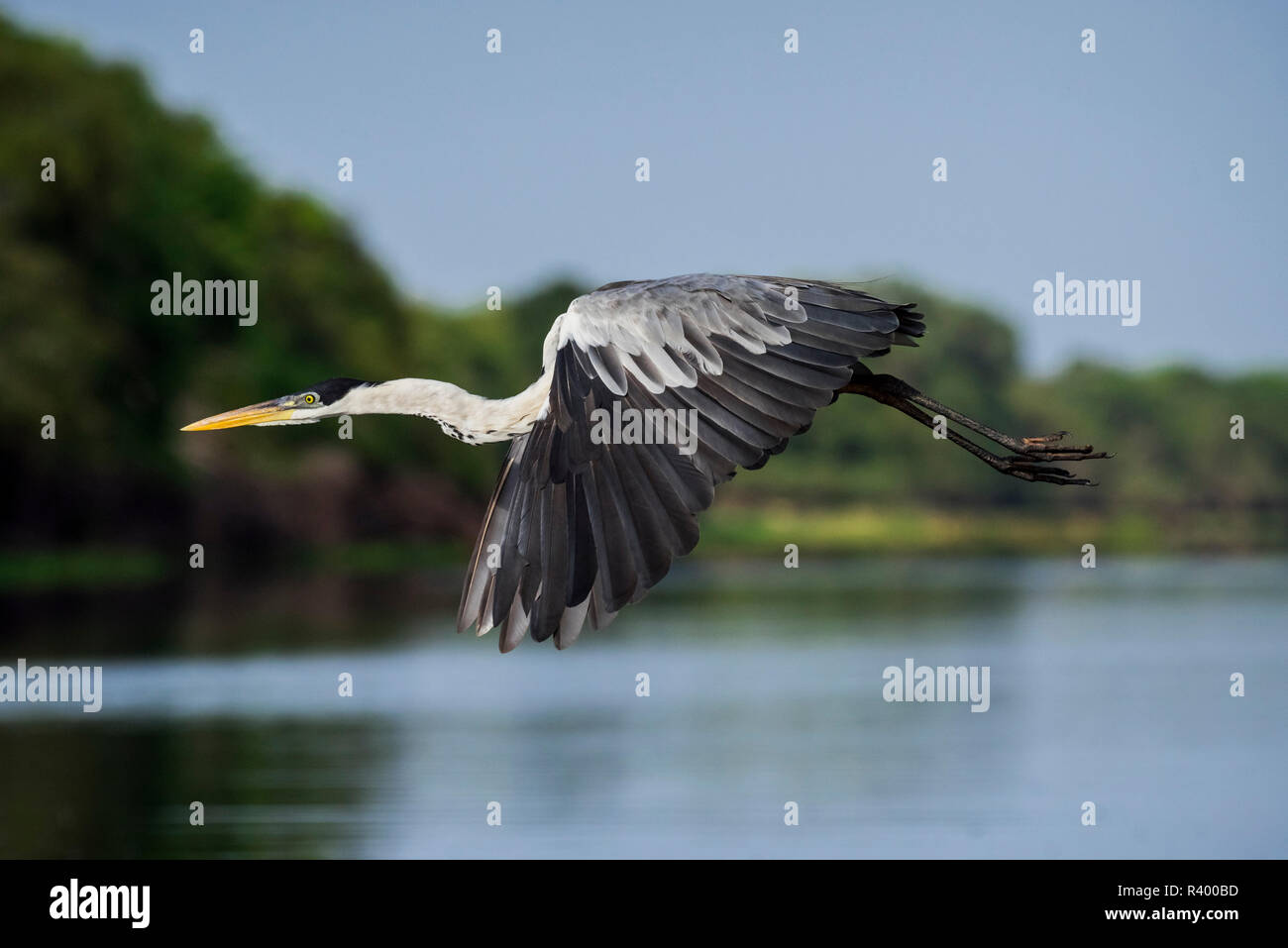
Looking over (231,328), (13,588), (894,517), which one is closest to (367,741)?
(13,588)

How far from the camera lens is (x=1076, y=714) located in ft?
90.0

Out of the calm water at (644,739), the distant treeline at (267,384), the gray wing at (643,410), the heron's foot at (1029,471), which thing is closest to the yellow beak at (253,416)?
the gray wing at (643,410)

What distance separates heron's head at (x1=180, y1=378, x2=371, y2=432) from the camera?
30.1 ft

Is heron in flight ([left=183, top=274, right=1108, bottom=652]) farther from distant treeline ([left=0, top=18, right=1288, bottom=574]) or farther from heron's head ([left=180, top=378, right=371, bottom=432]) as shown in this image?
distant treeline ([left=0, top=18, right=1288, bottom=574])

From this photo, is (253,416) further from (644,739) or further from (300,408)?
(644,739)

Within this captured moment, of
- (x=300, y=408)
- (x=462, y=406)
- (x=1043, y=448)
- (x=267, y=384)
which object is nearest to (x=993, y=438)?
(x=1043, y=448)

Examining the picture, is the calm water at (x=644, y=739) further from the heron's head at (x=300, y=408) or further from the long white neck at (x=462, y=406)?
the long white neck at (x=462, y=406)

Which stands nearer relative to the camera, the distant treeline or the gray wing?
the gray wing

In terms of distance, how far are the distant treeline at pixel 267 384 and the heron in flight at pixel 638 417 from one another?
2170cm

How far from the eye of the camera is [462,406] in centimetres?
889

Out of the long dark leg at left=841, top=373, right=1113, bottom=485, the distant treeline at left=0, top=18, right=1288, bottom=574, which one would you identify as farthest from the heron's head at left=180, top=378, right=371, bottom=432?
the distant treeline at left=0, top=18, right=1288, bottom=574

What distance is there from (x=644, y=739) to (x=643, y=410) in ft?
56.3
